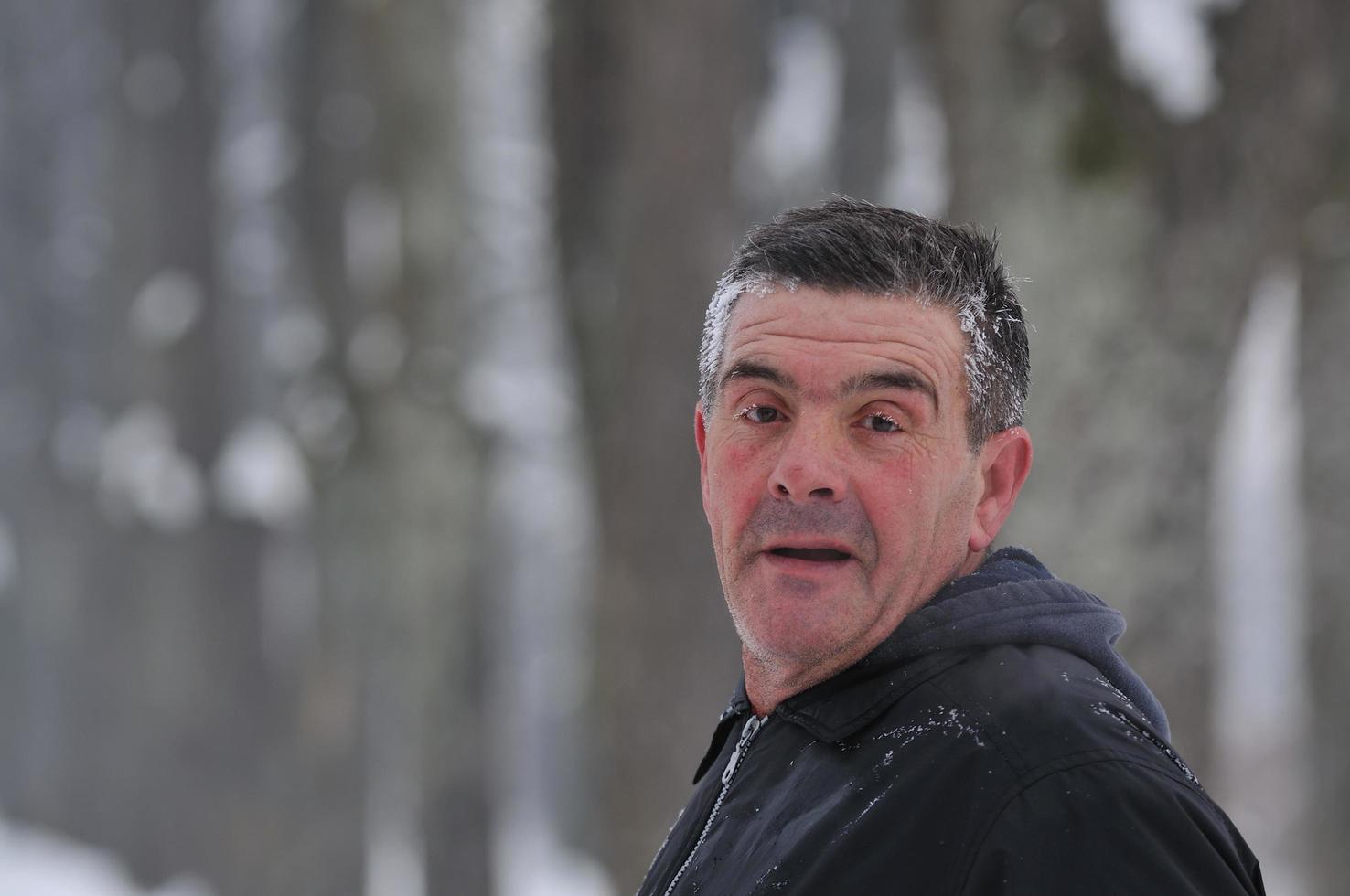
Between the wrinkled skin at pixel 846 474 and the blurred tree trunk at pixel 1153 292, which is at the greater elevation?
the blurred tree trunk at pixel 1153 292

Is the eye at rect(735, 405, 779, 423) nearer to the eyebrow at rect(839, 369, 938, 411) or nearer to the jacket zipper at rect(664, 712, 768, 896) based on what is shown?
the eyebrow at rect(839, 369, 938, 411)

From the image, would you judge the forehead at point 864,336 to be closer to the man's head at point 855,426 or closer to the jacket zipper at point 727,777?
the man's head at point 855,426

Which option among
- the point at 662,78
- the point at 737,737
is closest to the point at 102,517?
→ the point at 662,78

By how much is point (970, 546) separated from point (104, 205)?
12.1 m

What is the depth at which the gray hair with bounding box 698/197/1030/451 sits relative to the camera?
1945 mm

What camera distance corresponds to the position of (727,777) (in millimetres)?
2102

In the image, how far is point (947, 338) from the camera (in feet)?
6.45

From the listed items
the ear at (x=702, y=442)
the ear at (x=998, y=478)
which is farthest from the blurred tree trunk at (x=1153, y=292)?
the ear at (x=998, y=478)

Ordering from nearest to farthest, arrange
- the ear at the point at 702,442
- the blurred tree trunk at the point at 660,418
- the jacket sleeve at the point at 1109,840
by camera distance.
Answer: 1. the jacket sleeve at the point at 1109,840
2. the ear at the point at 702,442
3. the blurred tree trunk at the point at 660,418

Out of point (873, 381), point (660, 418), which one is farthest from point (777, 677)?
point (660, 418)

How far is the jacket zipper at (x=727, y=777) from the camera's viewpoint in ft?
6.73

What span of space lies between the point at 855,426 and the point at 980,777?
0.46 metres

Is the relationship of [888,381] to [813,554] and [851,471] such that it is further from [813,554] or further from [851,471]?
[813,554]

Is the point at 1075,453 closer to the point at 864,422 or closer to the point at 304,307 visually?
the point at 864,422
